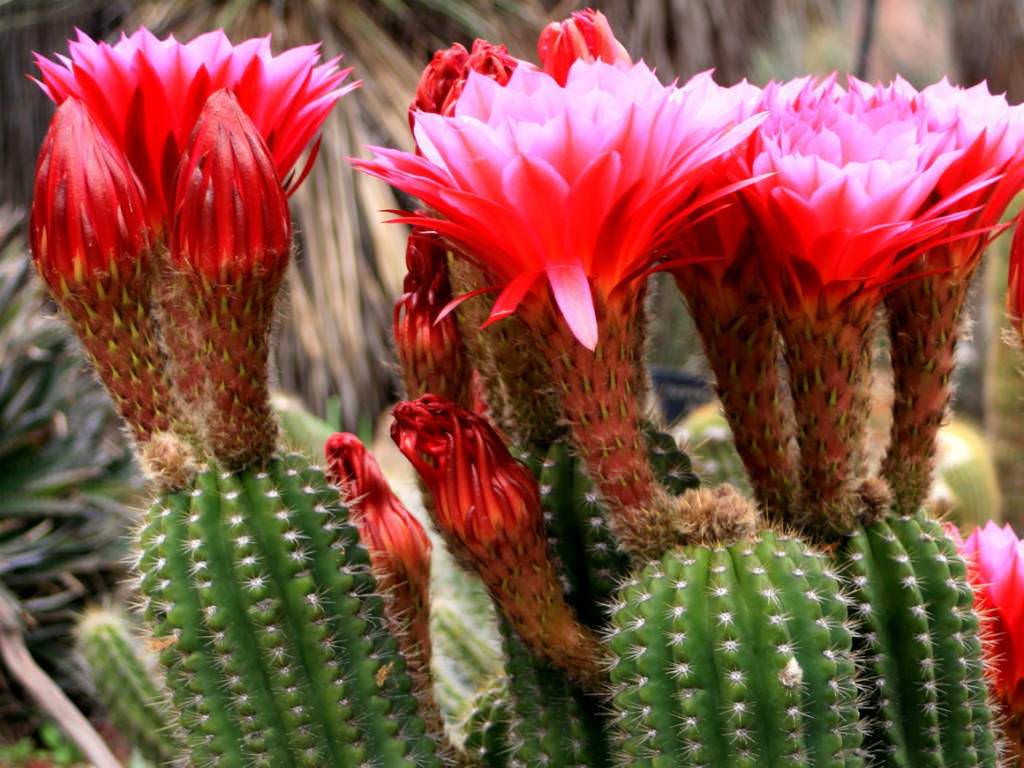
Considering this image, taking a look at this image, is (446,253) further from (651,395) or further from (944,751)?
(944,751)

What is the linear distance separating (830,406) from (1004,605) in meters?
0.25

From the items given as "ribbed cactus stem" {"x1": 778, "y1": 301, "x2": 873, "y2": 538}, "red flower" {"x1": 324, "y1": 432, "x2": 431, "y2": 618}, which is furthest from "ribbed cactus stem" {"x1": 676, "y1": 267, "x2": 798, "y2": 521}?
"red flower" {"x1": 324, "y1": 432, "x2": 431, "y2": 618}

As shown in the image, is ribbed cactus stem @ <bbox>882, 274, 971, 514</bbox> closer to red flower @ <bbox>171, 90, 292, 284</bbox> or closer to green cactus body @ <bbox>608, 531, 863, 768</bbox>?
green cactus body @ <bbox>608, 531, 863, 768</bbox>

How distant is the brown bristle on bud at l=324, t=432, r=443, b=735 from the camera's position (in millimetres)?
904

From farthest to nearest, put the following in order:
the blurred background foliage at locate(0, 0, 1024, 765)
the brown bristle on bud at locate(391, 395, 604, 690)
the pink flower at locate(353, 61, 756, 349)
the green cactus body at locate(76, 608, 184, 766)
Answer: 1. the blurred background foliage at locate(0, 0, 1024, 765)
2. the green cactus body at locate(76, 608, 184, 766)
3. the brown bristle on bud at locate(391, 395, 604, 690)
4. the pink flower at locate(353, 61, 756, 349)

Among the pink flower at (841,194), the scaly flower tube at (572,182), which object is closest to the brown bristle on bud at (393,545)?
the scaly flower tube at (572,182)

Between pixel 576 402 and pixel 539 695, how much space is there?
251 millimetres

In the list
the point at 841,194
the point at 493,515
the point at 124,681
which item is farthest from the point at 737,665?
the point at 124,681

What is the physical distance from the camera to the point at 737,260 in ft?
2.69

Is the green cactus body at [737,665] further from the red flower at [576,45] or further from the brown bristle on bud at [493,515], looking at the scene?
the red flower at [576,45]

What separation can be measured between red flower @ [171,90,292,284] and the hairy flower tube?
315 mm

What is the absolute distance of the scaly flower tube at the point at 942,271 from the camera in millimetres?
763

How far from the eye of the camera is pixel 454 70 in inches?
32.8

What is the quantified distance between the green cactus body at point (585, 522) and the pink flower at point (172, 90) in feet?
0.99
